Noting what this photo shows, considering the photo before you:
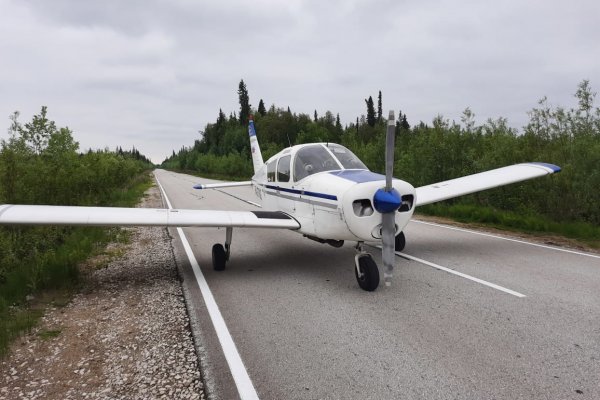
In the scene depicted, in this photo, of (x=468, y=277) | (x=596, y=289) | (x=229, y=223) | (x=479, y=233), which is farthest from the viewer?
(x=479, y=233)

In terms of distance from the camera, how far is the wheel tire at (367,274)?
17.9 feet

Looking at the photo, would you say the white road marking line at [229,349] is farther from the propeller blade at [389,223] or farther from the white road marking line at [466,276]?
the white road marking line at [466,276]

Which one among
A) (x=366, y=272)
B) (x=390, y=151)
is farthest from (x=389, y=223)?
(x=390, y=151)

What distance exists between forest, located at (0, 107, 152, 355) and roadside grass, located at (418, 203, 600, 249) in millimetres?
10647

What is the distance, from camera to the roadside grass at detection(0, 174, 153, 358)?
469 centimetres

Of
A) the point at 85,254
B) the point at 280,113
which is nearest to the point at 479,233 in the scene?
the point at 85,254

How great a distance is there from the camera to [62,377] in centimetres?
343

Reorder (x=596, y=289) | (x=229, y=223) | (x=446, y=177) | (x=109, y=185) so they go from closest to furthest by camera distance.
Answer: (x=596, y=289) → (x=229, y=223) → (x=446, y=177) → (x=109, y=185)

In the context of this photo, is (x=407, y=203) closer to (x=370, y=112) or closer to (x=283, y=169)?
(x=283, y=169)

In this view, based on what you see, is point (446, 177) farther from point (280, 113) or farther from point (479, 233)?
point (280, 113)

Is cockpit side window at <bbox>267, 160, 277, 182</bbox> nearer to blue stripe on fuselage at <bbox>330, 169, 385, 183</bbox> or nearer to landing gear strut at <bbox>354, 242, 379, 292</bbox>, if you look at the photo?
blue stripe on fuselage at <bbox>330, 169, 385, 183</bbox>

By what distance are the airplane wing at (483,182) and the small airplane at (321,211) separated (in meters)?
0.08

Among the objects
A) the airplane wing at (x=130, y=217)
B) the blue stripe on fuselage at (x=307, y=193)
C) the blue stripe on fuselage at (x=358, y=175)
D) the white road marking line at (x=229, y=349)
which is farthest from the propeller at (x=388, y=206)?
the white road marking line at (x=229, y=349)

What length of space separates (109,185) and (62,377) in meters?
22.9
